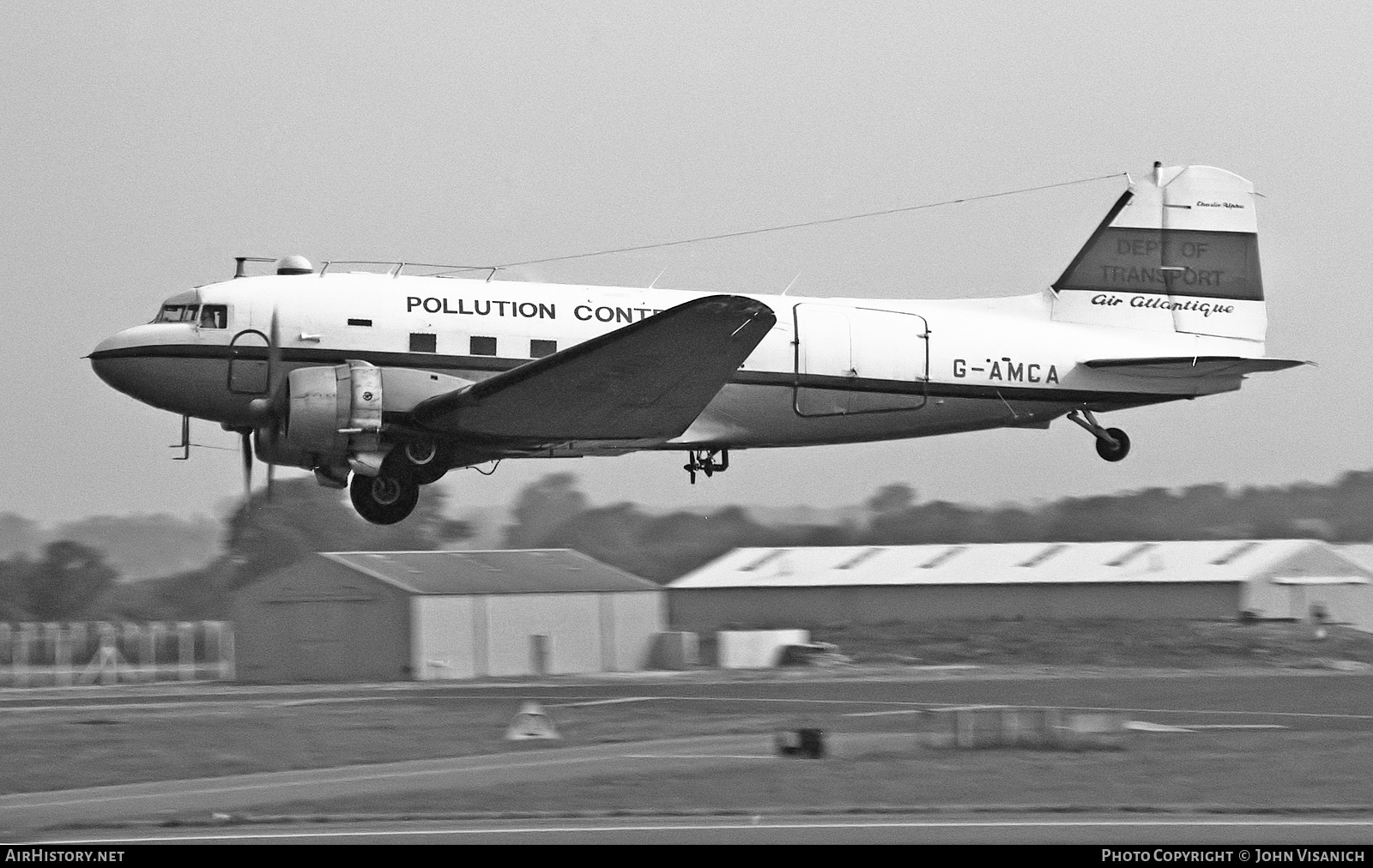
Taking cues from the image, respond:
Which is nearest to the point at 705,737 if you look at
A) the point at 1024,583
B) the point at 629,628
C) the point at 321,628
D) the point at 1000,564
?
the point at 629,628

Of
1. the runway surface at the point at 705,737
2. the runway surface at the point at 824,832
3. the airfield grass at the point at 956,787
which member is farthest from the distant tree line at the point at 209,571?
the runway surface at the point at 824,832

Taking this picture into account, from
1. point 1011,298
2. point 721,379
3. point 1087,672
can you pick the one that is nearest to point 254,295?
point 721,379

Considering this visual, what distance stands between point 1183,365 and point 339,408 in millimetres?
10323

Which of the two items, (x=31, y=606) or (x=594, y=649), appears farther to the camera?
(x=31, y=606)

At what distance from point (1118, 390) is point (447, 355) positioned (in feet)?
28.0

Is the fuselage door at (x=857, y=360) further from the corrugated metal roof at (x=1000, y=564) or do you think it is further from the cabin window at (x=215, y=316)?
the corrugated metal roof at (x=1000, y=564)

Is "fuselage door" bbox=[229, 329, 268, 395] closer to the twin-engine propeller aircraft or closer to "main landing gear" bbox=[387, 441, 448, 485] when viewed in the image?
the twin-engine propeller aircraft

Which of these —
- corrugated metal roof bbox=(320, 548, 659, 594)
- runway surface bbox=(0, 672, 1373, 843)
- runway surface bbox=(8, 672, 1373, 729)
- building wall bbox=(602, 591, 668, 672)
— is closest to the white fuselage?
runway surface bbox=(0, 672, 1373, 843)

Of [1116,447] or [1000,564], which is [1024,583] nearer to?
[1000,564]

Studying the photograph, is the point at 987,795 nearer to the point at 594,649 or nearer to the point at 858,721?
the point at 858,721

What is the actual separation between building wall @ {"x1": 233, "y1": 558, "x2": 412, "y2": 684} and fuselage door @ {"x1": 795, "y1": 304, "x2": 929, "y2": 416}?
16.0 metres

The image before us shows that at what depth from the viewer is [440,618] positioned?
34.0m

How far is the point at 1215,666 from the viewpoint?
3412 centimetres

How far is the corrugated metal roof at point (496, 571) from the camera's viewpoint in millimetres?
35188
